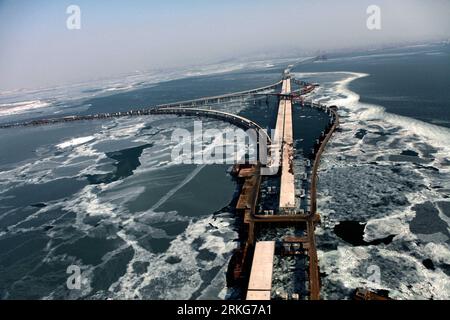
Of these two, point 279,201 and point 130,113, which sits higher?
point 130,113

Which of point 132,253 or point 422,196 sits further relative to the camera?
point 422,196

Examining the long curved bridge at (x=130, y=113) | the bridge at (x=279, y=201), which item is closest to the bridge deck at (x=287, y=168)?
the bridge at (x=279, y=201)

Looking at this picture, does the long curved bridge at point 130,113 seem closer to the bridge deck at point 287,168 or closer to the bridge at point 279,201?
the bridge at point 279,201

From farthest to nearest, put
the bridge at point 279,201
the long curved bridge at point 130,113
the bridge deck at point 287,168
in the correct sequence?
the long curved bridge at point 130,113 < the bridge deck at point 287,168 < the bridge at point 279,201

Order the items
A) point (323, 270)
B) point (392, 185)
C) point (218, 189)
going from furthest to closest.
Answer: point (218, 189) → point (392, 185) → point (323, 270)

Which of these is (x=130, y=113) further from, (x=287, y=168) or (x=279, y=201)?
(x=279, y=201)

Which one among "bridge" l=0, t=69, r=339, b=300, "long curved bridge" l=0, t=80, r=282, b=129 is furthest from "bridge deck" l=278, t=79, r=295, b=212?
"long curved bridge" l=0, t=80, r=282, b=129

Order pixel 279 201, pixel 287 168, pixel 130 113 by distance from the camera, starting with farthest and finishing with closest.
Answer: pixel 130 113 < pixel 287 168 < pixel 279 201

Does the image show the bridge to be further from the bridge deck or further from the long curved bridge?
the long curved bridge

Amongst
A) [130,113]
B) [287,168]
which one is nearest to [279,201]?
[287,168]
